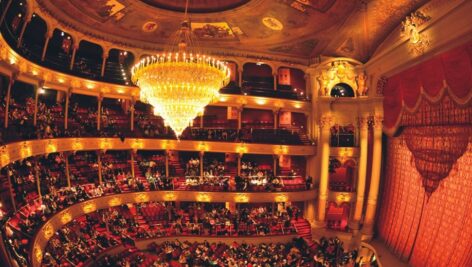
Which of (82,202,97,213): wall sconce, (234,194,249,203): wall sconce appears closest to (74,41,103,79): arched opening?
(82,202,97,213): wall sconce

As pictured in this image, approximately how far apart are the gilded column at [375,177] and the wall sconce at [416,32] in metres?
5.30

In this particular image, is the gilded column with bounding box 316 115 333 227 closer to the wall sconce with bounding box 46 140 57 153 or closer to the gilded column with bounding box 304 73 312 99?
the gilded column with bounding box 304 73 312 99

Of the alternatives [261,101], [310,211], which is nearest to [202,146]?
[261,101]

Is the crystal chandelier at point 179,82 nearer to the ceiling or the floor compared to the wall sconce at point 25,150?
nearer to the ceiling

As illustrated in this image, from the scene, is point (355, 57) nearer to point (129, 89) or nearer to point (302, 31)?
point (302, 31)

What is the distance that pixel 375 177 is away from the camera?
16.2m

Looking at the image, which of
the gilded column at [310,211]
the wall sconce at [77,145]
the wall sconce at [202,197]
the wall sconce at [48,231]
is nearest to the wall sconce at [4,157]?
the wall sconce at [48,231]

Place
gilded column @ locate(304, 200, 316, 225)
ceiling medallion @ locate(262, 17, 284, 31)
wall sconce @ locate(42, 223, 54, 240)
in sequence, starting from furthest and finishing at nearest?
1. gilded column @ locate(304, 200, 316, 225)
2. ceiling medallion @ locate(262, 17, 284, 31)
3. wall sconce @ locate(42, 223, 54, 240)

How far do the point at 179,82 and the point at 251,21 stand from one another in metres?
7.57

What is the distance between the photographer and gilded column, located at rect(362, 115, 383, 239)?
16.2m

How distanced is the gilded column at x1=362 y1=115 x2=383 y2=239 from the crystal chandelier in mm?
10488

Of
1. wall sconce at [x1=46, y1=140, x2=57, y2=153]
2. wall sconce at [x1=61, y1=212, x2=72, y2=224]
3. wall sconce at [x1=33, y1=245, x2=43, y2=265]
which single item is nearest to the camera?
wall sconce at [x1=33, y1=245, x2=43, y2=265]

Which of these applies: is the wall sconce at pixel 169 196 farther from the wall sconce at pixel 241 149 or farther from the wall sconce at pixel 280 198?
the wall sconce at pixel 280 198

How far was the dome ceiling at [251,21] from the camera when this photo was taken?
12.6 m
